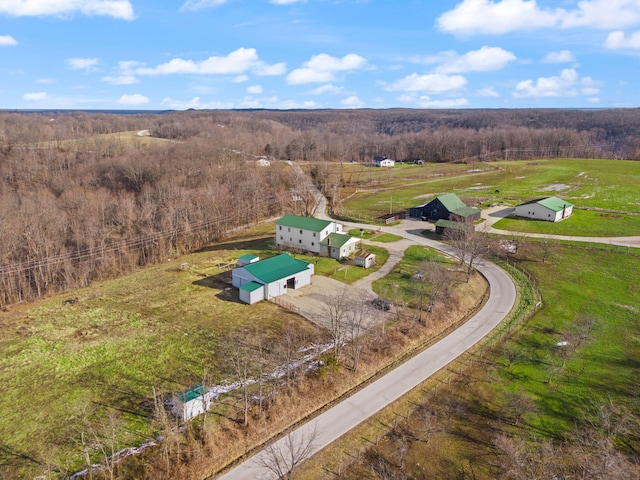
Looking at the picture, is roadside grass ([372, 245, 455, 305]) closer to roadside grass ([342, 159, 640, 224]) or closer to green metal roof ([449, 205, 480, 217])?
green metal roof ([449, 205, 480, 217])

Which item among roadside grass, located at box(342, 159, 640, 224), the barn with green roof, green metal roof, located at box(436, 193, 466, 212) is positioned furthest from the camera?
roadside grass, located at box(342, 159, 640, 224)

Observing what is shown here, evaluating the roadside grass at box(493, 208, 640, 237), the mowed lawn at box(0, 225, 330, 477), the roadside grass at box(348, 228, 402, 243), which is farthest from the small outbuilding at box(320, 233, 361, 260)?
the roadside grass at box(493, 208, 640, 237)

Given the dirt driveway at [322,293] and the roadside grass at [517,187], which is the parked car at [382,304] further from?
the roadside grass at [517,187]

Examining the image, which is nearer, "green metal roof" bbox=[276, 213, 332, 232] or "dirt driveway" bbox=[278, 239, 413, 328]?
"dirt driveway" bbox=[278, 239, 413, 328]

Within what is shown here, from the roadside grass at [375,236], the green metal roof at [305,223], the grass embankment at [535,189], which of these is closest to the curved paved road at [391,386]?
the roadside grass at [375,236]

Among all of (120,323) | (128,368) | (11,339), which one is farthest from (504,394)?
(11,339)

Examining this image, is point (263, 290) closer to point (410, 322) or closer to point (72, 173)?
point (410, 322)

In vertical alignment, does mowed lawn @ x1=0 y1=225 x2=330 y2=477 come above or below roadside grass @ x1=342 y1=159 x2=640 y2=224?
below
